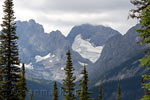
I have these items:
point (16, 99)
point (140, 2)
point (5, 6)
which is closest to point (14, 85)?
point (16, 99)

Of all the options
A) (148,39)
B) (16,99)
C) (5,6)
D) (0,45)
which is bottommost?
(16,99)

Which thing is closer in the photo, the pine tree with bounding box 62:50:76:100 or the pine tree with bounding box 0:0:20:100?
the pine tree with bounding box 0:0:20:100

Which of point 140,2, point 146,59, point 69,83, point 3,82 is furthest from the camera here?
point 69,83

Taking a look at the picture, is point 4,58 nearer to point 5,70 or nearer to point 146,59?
point 5,70

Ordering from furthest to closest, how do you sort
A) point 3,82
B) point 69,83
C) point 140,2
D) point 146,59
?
point 69,83 → point 3,82 → point 140,2 → point 146,59

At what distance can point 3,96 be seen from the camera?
2869 cm

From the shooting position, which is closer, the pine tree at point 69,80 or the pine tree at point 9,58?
the pine tree at point 9,58

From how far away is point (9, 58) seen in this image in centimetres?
2888

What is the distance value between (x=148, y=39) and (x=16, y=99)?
54.1ft

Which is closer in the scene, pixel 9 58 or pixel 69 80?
pixel 9 58

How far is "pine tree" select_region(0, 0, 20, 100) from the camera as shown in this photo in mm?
28703

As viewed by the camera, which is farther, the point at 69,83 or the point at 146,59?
the point at 69,83

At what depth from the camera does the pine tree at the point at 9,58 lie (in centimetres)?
2870

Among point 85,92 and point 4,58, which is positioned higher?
point 4,58
